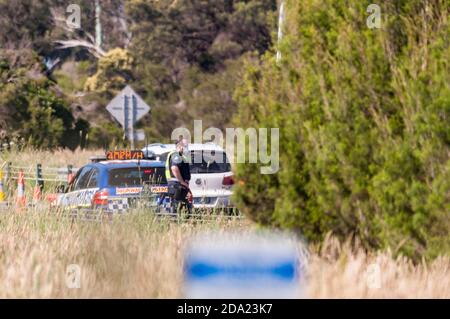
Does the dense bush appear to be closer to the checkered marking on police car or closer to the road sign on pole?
the checkered marking on police car

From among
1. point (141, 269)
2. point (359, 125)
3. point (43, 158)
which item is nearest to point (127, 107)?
point (43, 158)

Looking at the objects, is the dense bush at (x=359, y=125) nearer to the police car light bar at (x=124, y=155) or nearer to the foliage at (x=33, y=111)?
the police car light bar at (x=124, y=155)

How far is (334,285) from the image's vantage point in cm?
824

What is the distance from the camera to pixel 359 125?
9.39m

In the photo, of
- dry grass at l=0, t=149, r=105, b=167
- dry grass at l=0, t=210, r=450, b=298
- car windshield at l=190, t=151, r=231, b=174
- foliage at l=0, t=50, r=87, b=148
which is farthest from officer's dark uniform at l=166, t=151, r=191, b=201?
foliage at l=0, t=50, r=87, b=148

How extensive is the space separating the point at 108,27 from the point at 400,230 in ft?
184

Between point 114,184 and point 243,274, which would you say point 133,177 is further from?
point 243,274

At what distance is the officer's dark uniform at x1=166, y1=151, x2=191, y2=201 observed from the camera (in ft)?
55.2

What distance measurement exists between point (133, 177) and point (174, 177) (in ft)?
2.44

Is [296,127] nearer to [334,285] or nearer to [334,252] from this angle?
[334,252]

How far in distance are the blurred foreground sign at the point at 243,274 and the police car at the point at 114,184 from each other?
624cm

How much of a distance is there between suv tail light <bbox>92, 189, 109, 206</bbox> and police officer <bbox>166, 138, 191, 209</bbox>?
3.90 ft

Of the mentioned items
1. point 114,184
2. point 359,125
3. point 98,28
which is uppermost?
point 98,28
